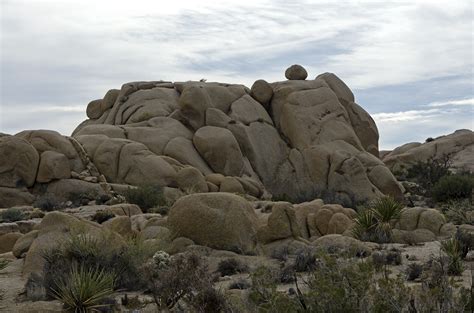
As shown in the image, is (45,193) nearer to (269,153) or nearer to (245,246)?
(269,153)

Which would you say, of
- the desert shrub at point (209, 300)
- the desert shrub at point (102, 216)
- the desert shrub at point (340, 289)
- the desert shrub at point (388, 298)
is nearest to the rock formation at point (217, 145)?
the desert shrub at point (102, 216)

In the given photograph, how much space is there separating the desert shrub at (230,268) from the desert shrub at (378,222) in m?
5.50

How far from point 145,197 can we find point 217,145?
943 centimetres

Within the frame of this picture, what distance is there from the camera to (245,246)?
17.2 m

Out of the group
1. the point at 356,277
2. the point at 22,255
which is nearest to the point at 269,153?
the point at 22,255

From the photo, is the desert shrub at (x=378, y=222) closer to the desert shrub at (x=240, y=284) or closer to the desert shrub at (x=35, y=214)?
the desert shrub at (x=240, y=284)

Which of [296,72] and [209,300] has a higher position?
[296,72]

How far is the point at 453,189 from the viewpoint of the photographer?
33.7 m

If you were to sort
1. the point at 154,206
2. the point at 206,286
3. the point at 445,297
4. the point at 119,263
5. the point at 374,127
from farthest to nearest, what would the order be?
1. the point at 374,127
2. the point at 154,206
3. the point at 119,263
4. the point at 206,286
5. the point at 445,297

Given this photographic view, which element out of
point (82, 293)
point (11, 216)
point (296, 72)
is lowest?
point (11, 216)

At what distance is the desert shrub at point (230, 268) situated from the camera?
14.6 metres

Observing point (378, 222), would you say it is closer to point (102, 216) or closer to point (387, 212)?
point (387, 212)

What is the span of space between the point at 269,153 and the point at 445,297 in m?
33.4

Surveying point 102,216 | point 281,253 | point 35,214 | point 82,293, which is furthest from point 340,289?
point 35,214
